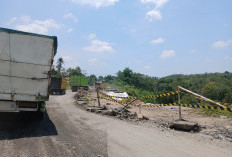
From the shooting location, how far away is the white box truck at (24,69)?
579 centimetres

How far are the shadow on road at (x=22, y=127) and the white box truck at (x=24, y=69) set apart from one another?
734mm

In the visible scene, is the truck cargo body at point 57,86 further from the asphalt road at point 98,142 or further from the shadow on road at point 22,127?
the asphalt road at point 98,142

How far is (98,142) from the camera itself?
514cm

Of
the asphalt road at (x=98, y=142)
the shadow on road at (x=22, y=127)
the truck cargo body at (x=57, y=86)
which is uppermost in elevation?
the truck cargo body at (x=57, y=86)

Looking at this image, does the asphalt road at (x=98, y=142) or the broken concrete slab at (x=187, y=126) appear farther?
the broken concrete slab at (x=187, y=126)

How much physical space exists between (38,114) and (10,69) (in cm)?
256

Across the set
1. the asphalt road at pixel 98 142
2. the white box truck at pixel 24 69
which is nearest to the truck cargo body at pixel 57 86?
the asphalt road at pixel 98 142

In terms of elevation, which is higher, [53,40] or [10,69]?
[53,40]

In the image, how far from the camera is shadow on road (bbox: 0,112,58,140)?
5.61m

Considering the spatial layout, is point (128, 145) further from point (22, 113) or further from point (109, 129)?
point (22, 113)

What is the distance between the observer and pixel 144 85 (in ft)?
253

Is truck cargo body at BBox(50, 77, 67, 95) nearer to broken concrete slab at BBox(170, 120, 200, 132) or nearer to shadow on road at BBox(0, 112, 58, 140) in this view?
shadow on road at BBox(0, 112, 58, 140)

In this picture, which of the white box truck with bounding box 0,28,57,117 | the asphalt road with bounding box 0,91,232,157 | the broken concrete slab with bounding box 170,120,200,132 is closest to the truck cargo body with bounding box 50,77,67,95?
the asphalt road with bounding box 0,91,232,157

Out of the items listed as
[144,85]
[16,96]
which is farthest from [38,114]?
[144,85]
